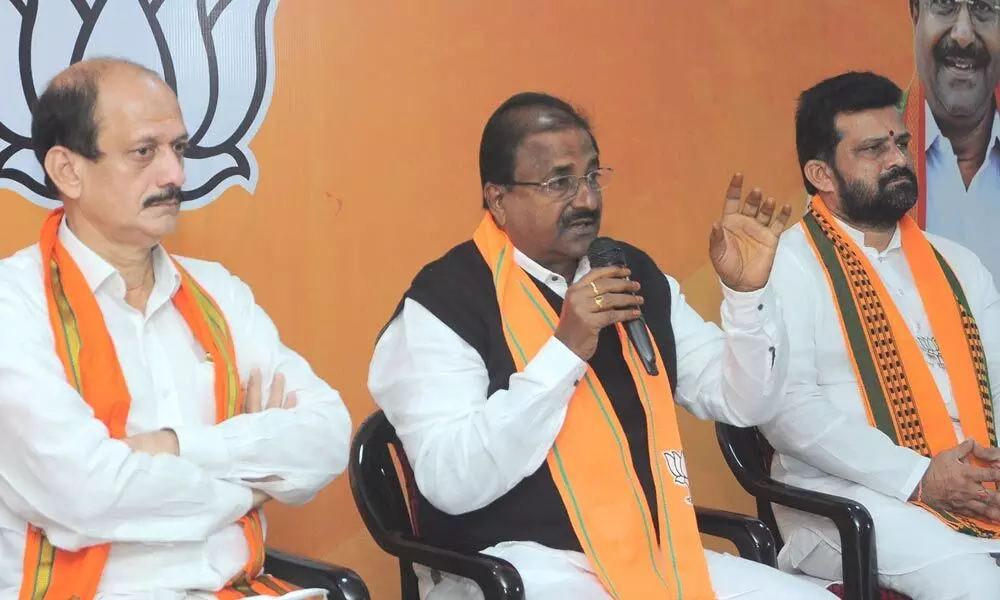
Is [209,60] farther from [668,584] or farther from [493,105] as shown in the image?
[668,584]

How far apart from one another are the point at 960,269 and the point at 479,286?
6.00ft

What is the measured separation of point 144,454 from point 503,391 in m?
0.79

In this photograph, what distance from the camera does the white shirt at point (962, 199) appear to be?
4801mm

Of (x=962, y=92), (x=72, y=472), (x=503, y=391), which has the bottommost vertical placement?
(x=72, y=472)

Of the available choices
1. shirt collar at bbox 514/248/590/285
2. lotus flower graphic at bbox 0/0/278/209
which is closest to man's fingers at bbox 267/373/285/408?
shirt collar at bbox 514/248/590/285

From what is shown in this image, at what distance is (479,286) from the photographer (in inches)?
115

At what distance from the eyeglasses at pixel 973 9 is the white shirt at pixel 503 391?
234 centimetres

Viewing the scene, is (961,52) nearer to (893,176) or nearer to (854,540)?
(893,176)

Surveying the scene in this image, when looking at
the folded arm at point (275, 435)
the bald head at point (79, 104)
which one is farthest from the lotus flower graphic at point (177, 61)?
the folded arm at point (275, 435)

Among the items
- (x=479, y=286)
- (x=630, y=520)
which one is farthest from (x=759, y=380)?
(x=479, y=286)

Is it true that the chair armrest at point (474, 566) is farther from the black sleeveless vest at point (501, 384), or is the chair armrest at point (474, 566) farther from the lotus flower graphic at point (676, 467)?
the lotus flower graphic at point (676, 467)

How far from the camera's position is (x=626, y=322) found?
2736 mm

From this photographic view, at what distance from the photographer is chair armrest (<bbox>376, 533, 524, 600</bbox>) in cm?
245

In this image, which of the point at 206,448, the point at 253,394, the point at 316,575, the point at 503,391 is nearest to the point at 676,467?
the point at 503,391
